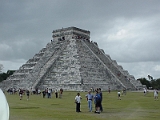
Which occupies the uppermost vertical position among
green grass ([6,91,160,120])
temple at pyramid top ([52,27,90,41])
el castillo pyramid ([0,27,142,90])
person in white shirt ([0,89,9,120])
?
temple at pyramid top ([52,27,90,41])

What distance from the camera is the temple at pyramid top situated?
51869 millimetres

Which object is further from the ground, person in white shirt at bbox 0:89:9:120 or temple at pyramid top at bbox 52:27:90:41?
temple at pyramid top at bbox 52:27:90:41

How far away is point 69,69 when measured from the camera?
143 ft

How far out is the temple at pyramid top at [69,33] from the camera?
51.9 metres

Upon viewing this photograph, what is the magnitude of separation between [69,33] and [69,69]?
427 inches

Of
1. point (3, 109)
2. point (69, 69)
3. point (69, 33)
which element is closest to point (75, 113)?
point (3, 109)

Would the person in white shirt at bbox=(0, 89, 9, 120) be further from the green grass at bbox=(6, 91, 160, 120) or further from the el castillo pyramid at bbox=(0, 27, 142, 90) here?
the el castillo pyramid at bbox=(0, 27, 142, 90)

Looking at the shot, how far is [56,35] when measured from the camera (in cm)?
5431

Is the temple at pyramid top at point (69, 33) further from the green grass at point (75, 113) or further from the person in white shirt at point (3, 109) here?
the person in white shirt at point (3, 109)

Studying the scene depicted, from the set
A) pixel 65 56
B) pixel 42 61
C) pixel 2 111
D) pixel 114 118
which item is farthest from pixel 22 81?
pixel 2 111

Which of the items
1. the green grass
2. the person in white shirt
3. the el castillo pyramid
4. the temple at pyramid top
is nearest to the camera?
the person in white shirt

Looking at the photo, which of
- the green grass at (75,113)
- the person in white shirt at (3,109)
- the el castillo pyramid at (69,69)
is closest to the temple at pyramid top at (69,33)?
the el castillo pyramid at (69,69)

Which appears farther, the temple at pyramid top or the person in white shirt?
the temple at pyramid top

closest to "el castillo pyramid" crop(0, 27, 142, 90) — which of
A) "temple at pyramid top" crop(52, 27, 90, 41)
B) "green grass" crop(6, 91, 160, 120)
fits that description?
"temple at pyramid top" crop(52, 27, 90, 41)
